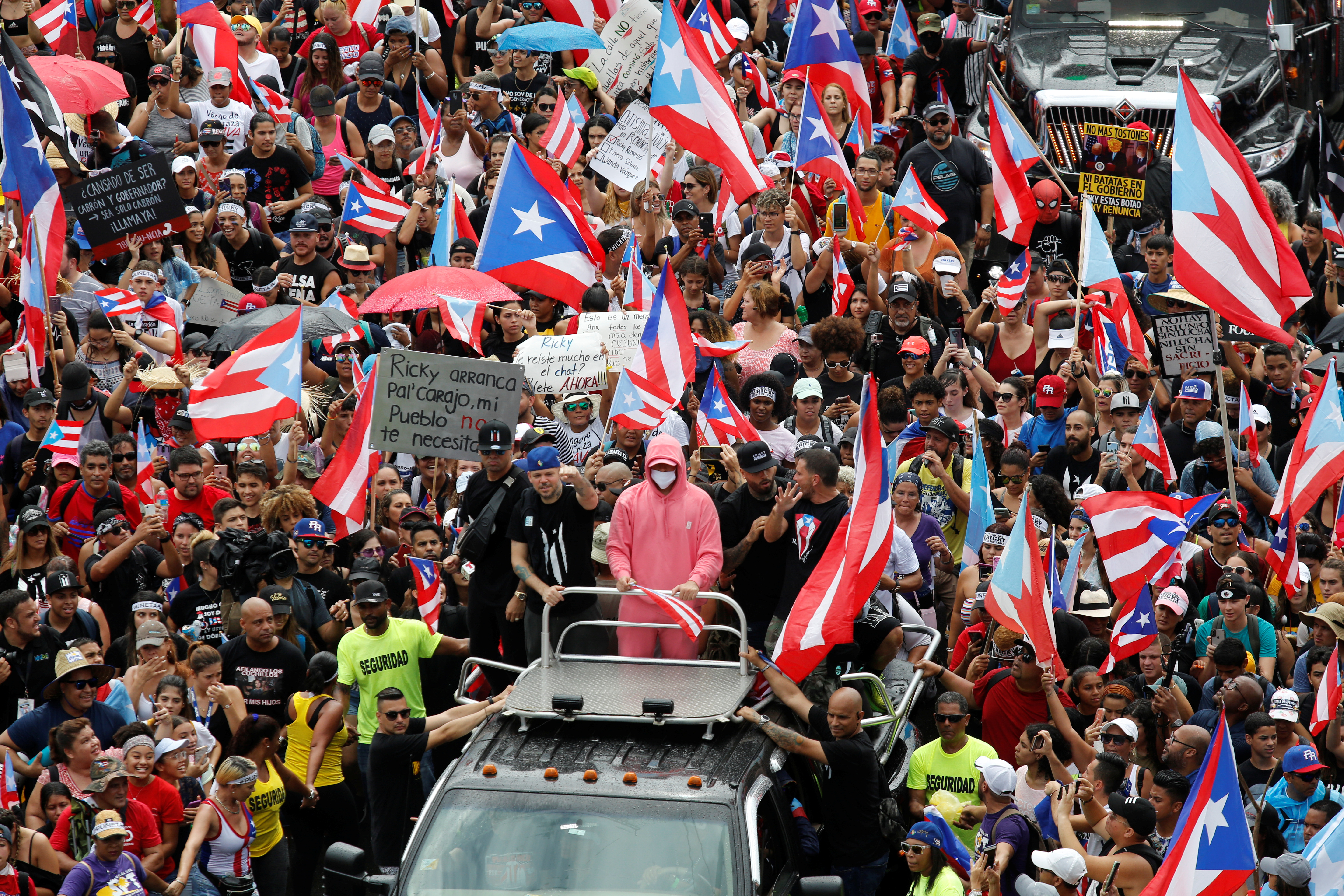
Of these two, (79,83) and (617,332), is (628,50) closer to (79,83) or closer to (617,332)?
(79,83)

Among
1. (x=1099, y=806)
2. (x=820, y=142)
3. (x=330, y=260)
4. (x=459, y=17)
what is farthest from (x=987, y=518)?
(x=459, y=17)

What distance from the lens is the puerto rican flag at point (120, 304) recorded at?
1543cm

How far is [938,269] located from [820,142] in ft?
4.93

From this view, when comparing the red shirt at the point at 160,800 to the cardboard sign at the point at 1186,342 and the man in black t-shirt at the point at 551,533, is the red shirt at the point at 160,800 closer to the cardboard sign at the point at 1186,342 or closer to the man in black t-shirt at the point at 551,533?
the man in black t-shirt at the point at 551,533

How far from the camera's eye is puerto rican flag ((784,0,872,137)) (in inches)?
719

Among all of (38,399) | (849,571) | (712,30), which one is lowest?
(849,571)

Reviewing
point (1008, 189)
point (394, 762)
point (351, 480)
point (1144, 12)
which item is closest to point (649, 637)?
point (394, 762)

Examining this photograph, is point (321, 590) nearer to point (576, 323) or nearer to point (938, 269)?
point (576, 323)

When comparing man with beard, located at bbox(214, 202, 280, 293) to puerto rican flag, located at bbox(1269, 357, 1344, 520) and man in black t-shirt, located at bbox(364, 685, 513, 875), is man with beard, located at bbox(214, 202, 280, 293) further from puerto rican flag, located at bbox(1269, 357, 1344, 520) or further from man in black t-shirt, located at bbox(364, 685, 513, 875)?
puerto rican flag, located at bbox(1269, 357, 1344, 520)

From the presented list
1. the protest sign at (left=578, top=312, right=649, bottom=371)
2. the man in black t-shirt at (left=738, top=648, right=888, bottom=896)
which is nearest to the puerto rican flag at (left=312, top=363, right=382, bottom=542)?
the protest sign at (left=578, top=312, right=649, bottom=371)

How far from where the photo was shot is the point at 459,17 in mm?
21438

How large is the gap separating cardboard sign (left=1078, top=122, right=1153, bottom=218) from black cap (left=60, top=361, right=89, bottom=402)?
27.0 ft

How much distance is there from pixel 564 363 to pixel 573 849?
6.35 m

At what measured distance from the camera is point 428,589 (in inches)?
481
